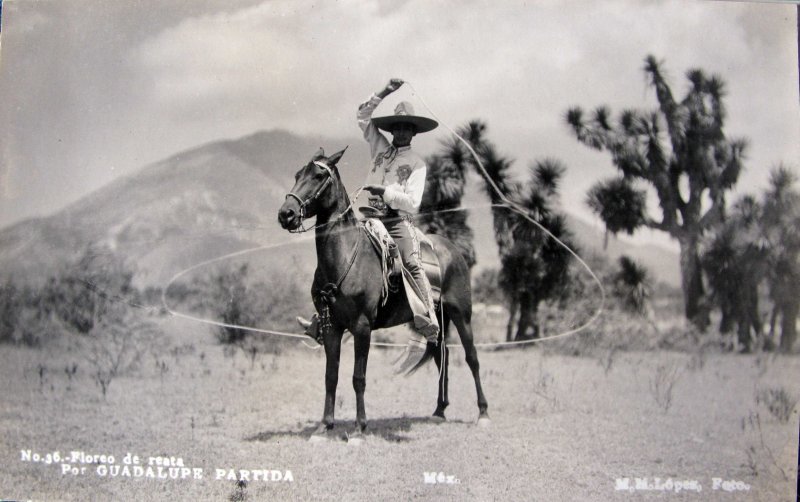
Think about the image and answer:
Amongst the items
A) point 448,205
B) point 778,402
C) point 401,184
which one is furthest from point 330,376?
point 778,402

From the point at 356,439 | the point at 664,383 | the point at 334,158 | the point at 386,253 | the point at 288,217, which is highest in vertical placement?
the point at 334,158

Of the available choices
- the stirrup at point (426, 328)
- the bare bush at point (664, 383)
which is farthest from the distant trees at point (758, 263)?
the stirrup at point (426, 328)

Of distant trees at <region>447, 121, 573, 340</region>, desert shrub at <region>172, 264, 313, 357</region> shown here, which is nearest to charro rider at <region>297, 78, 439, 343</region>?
desert shrub at <region>172, 264, 313, 357</region>

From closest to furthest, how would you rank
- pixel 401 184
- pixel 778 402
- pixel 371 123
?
pixel 401 184
pixel 371 123
pixel 778 402

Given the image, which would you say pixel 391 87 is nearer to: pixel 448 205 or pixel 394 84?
pixel 394 84

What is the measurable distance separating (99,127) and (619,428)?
435cm

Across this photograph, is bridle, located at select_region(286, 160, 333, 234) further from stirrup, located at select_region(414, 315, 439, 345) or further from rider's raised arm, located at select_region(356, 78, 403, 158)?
stirrup, located at select_region(414, 315, 439, 345)

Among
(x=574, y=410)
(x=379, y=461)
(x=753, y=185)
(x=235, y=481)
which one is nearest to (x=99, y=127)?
(x=235, y=481)

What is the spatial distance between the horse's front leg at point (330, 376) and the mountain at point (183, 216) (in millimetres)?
667

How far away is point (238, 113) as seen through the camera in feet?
18.6

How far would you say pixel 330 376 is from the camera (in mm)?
5195

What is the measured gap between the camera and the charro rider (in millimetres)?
5254

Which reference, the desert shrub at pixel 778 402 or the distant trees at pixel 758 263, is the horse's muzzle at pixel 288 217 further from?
the desert shrub at pixel 778 402

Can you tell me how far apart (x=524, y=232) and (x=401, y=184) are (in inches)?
46.1
